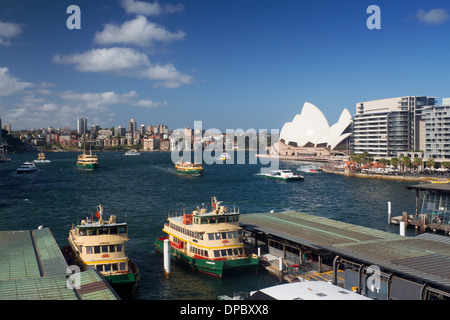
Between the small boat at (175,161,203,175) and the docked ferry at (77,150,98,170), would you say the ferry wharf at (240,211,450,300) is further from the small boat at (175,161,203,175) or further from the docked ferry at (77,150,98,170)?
the docked ferry at (77,150,98,170)

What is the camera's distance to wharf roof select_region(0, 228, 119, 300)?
33.4 feet

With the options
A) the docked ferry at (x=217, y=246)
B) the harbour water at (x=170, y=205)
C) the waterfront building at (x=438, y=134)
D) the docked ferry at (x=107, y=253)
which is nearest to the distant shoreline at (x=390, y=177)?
the harbour water at (x=170, y=205)

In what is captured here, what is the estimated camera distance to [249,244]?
22031 mm

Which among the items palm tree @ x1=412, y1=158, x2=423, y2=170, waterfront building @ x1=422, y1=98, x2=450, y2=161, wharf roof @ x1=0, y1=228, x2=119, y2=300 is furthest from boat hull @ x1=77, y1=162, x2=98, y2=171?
wharf roof @ x1=0, y1=228, x2=119, y2=300

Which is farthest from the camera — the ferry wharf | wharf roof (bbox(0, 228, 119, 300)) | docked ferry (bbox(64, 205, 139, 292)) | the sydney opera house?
the sydney opera house

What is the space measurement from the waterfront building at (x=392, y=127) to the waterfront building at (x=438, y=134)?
11.1m

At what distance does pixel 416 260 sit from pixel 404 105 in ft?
310

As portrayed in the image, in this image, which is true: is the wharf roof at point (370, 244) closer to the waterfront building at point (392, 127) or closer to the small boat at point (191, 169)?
the small boat at point (191, 169)

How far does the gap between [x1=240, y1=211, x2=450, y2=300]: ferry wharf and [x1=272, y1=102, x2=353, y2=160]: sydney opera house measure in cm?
10700

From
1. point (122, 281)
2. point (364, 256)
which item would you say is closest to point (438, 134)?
point (364, 256)

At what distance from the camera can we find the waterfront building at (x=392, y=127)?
91312mm

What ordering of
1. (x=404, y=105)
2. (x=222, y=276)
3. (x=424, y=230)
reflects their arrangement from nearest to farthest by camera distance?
(x=222, y=276) < (x=424, y=230) < (x=404, y=105)

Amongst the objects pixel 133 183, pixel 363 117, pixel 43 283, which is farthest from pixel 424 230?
pixel 363 117

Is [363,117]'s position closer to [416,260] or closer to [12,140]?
[416,260]
